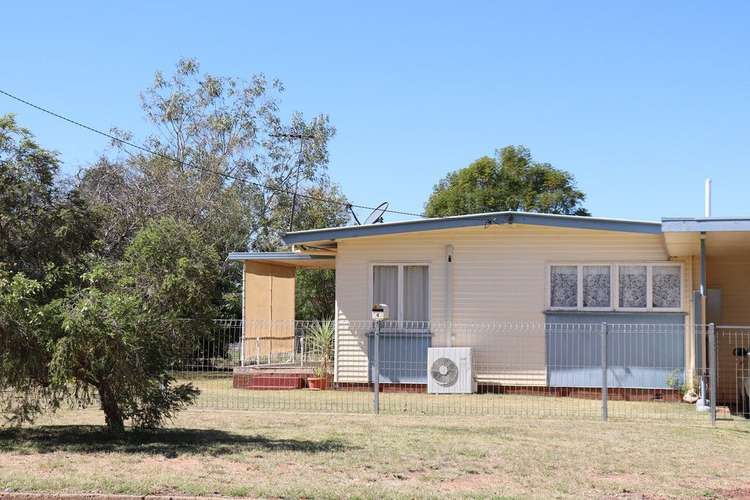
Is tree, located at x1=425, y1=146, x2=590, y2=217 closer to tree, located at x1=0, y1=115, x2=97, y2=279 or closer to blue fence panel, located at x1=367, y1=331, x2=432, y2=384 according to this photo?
blue fence panel, located at x1=367, y1=331, x2=432, y2=384

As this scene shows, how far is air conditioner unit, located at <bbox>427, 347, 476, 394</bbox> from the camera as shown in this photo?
1800cm

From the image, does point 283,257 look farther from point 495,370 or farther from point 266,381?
point 495,370

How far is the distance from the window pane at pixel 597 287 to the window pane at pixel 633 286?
0.24m

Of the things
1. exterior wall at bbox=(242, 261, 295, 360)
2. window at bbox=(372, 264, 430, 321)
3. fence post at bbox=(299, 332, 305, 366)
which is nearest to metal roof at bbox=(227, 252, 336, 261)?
exterior wall at bbox=(242, 261, 295, 360)

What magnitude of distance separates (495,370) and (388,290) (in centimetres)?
263

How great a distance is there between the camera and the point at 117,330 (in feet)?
34.2

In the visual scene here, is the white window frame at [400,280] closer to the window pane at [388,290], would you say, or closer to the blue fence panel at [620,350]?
the window pane at [388,290]

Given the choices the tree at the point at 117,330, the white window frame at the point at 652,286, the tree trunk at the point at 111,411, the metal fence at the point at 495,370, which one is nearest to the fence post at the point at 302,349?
the metal fence at the point at 495,370

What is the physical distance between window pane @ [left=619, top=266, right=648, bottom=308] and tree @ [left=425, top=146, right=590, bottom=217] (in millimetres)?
21325

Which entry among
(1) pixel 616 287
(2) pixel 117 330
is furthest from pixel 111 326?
(1) pixel 616 287

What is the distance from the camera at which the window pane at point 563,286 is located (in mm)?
18125

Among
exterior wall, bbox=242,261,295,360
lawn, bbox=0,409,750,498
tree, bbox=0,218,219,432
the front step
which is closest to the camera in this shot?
lawn, bbox=0,409,750,498

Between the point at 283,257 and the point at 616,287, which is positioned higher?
the point at 283,257

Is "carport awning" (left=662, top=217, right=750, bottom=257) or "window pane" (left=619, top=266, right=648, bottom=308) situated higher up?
"carport awning" (left=662, top=217, right=750, bottom=257)
